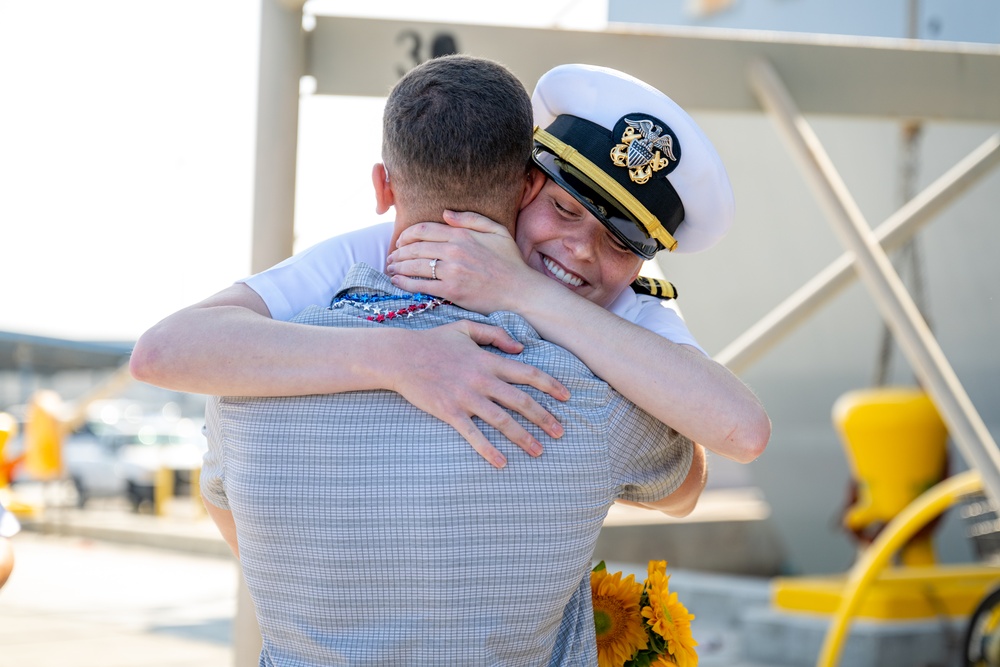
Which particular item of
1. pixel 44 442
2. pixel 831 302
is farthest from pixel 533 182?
pixel 44 442

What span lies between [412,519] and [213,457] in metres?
0.31

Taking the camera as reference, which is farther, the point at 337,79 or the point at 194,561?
the point at 194,561

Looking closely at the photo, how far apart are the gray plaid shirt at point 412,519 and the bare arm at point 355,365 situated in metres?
0.02

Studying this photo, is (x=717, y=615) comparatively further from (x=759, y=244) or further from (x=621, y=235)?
(x=621, y=235)

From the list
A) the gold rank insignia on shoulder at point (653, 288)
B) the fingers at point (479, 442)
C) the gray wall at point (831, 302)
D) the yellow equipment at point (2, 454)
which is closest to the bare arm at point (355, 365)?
the fingers at point (479, 442)

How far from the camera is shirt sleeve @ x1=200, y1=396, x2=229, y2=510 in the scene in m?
1.45

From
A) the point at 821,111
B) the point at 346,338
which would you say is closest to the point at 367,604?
the point at 346,338

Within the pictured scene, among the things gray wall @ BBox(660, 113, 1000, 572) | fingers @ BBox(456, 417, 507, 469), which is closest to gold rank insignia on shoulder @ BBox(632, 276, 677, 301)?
fingers @ BBox(456, 417, 507, 469)

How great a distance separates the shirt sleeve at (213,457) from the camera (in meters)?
1.45

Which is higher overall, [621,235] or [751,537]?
[621,235]

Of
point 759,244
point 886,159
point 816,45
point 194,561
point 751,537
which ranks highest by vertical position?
point 816,45

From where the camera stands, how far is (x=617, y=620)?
1.76 m

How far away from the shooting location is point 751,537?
926 cm

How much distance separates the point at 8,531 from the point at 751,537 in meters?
7.89
